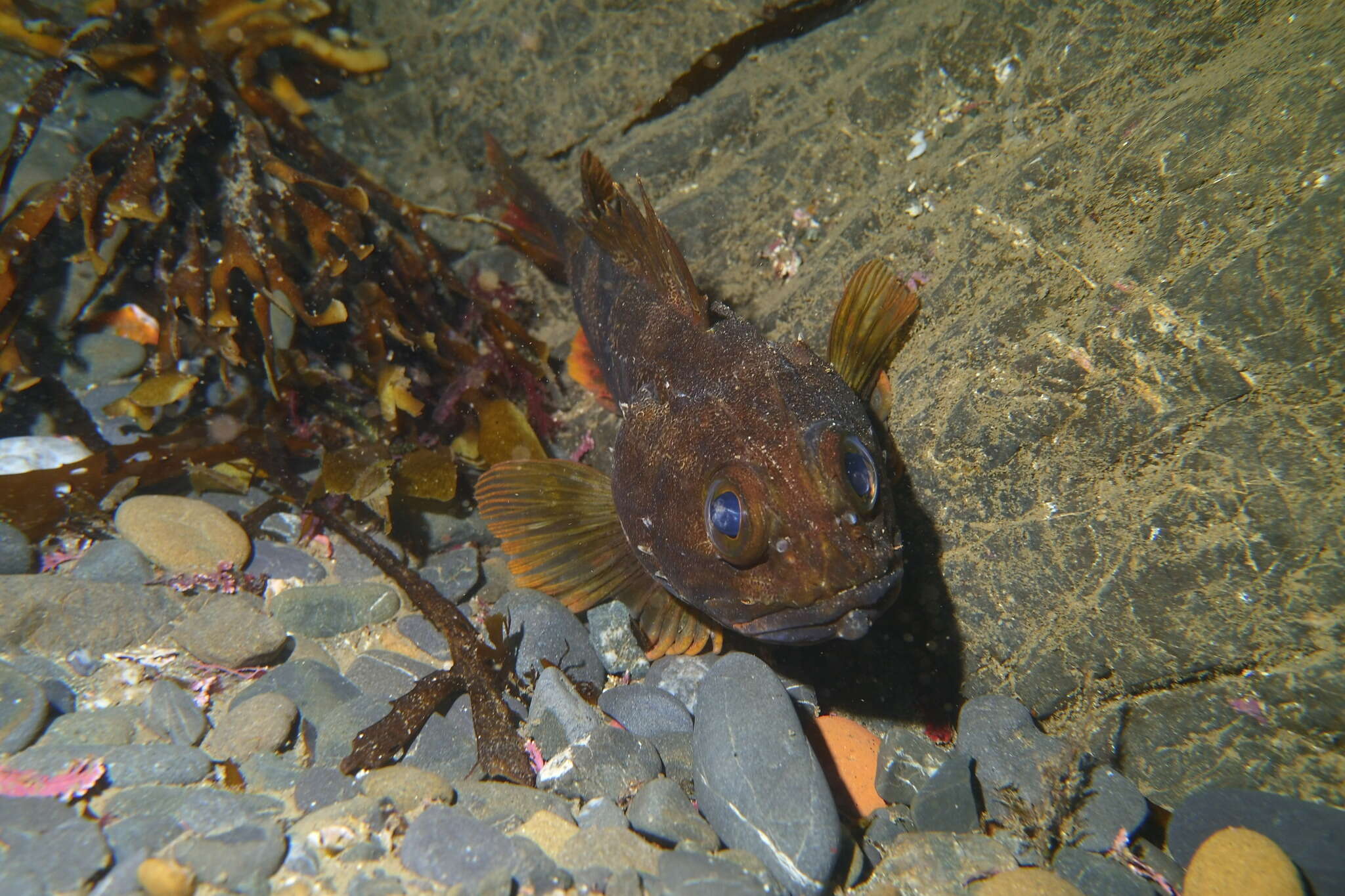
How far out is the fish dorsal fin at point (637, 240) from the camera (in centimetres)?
328

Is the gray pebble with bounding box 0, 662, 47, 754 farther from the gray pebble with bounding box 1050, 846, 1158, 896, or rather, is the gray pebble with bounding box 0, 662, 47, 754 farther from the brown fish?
the gray pebble with bounding box 1050, 846, 1158, 896

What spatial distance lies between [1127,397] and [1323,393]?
0.60 meters

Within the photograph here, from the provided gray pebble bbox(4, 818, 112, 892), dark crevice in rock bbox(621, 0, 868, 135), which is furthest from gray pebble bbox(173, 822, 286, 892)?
dark crevice in rock bbox(621, 0, 868, 135)

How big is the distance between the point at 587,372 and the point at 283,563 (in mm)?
2302

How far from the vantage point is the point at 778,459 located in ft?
7.68

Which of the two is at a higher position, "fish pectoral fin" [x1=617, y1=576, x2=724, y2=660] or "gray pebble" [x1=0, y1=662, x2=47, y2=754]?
"fish pectoral fin" [x1=617, y1=576, x2=724, y2=660]

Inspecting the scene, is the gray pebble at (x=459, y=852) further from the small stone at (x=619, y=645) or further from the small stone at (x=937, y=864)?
the small stone at (x=937, y=864)

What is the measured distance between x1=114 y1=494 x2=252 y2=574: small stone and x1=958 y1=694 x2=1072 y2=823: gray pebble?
397 centimetres

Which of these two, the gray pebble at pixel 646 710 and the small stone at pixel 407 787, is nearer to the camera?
the small stone at pixel 407 787

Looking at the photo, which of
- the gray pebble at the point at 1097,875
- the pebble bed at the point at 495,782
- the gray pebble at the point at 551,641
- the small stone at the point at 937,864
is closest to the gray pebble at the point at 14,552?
the pebble bed at the point at 495,782

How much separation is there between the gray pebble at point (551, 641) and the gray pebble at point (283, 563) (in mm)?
1269

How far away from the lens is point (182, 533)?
3430 millimetres

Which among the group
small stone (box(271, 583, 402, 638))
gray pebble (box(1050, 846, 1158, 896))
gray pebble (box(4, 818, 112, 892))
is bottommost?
gray pebble (box(1050, 846, 1158, 896))

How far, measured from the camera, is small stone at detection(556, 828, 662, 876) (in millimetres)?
2080
